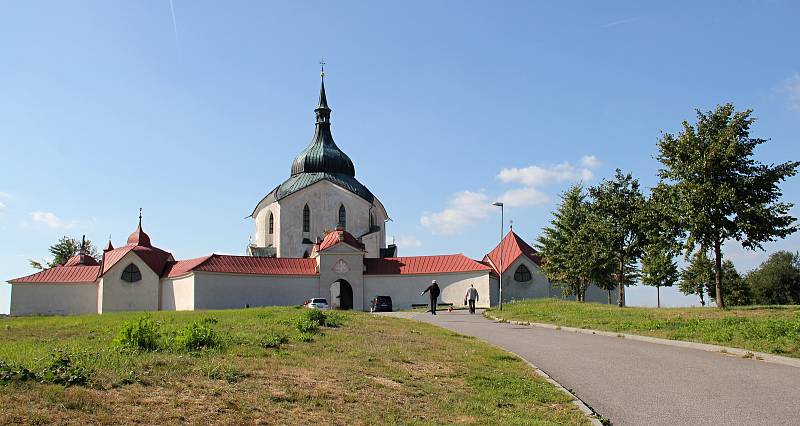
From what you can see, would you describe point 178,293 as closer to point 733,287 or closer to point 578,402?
point 578,402

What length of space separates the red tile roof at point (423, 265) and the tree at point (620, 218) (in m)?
13.1

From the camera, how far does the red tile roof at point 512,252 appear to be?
178 ft

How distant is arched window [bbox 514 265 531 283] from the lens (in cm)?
5428

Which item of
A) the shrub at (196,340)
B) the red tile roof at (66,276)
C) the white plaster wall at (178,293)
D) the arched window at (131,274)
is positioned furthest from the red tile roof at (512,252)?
the shrub at (196,340)

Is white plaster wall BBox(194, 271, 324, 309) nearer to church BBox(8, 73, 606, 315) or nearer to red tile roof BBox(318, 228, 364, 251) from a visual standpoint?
church BBox(8, 73, 606, 315)

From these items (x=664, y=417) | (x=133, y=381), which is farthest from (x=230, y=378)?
(x=664, y=417)

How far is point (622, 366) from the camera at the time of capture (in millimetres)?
14125

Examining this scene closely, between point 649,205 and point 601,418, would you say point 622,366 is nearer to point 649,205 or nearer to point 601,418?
point 601,418

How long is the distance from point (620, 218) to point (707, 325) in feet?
60.4

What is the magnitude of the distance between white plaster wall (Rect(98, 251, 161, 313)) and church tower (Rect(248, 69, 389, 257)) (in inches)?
447

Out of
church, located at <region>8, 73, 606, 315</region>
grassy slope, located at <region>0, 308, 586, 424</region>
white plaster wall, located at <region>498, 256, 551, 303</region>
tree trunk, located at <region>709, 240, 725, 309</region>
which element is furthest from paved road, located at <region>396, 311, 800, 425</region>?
white plaster wall, located at <region>498, 256, 551, 303</region>

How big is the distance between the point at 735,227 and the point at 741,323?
1122 cm

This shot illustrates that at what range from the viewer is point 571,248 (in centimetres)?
4425

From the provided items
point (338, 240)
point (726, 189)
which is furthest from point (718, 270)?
point (338, 240)
